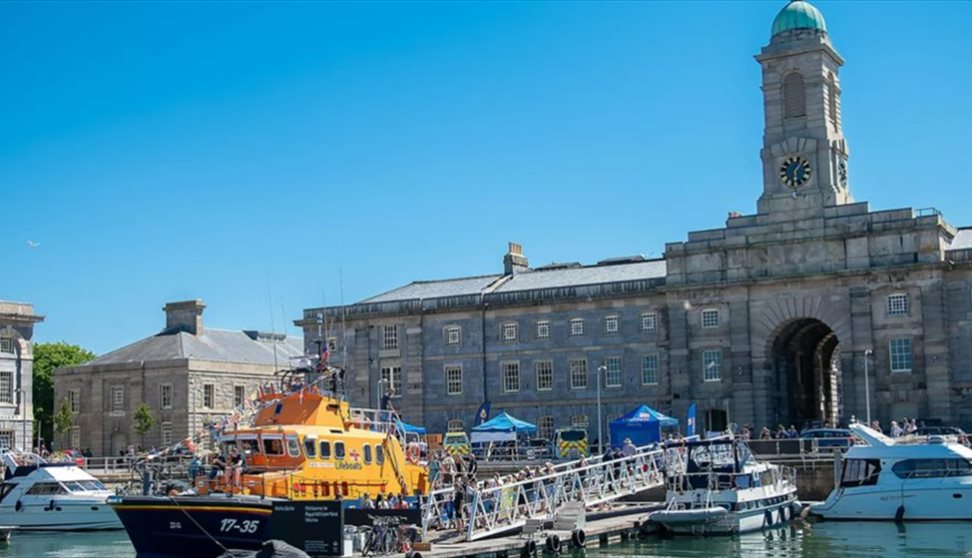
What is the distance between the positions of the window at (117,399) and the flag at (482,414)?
23844 mm

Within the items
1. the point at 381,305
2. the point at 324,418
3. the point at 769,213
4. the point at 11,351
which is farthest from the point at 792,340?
the point at 11,351

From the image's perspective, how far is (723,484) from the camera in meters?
39.1

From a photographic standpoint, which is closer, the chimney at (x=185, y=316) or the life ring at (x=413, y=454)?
the life ring at (x=413, y=454)

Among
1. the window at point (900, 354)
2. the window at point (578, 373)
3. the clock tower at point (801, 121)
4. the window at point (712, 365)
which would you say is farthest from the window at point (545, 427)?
the window at point (900, 354)

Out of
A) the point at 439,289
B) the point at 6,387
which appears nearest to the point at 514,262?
the point at 439,289

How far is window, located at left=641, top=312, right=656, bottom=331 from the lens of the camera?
63844mm

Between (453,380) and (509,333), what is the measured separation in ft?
13.3

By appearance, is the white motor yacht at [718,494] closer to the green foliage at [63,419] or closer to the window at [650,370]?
the window at [650,370]

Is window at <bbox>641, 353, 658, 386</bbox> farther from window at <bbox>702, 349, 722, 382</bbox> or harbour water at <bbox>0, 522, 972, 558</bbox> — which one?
harbour water at <bbox>0, 522, 972, 558</bbox>

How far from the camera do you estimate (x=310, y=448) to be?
32.7 m

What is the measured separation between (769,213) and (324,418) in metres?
33.0

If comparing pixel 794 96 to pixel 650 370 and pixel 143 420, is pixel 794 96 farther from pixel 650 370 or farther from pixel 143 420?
pixel 143 420

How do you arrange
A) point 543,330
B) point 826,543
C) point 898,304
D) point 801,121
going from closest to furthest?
point 826,543 < point 898,304 < point 801,121 < point 543,330

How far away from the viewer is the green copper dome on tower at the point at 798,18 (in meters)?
63.1
